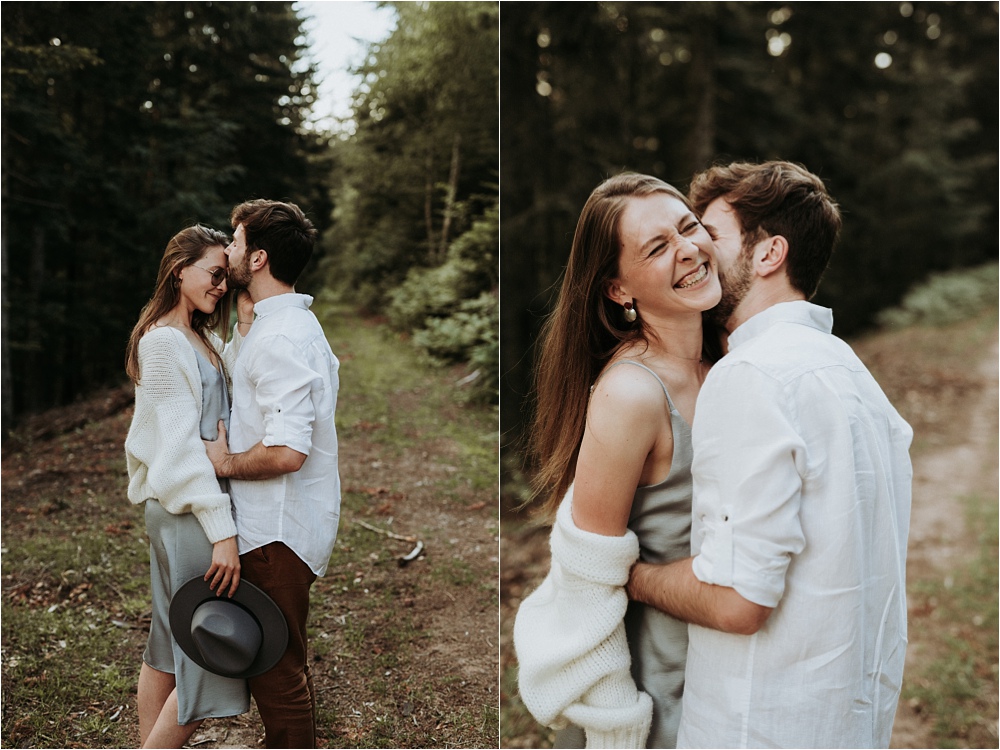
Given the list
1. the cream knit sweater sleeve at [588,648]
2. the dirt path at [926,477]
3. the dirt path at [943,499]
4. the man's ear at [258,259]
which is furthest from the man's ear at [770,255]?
the dirt path at [943,499]

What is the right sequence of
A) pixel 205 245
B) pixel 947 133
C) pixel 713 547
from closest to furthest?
pixel 713 547 < pixel 205 245 < pixel 947 133

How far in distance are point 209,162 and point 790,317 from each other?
2.00 meters

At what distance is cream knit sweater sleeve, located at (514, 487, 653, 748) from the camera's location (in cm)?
159

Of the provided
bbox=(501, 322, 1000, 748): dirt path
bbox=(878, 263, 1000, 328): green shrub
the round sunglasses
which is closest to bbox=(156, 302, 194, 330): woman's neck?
the round sunglasses

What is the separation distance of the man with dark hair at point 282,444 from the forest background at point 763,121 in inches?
26.7

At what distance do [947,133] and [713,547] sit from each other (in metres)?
13.3

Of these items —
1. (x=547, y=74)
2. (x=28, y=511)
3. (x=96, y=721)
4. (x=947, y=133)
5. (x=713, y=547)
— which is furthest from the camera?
(x=947, y=133)

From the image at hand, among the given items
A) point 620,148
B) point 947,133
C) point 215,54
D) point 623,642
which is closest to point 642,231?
point 623,642

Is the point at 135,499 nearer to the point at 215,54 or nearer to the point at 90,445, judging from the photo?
the point at 90,445

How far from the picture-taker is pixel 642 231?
5.61ft

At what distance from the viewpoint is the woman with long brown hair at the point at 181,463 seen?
2.13 meters

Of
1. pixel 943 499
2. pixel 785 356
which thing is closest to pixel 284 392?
pixel 785 356

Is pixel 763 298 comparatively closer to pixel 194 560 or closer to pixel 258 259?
pixel 258 259

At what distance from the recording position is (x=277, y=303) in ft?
7.25
